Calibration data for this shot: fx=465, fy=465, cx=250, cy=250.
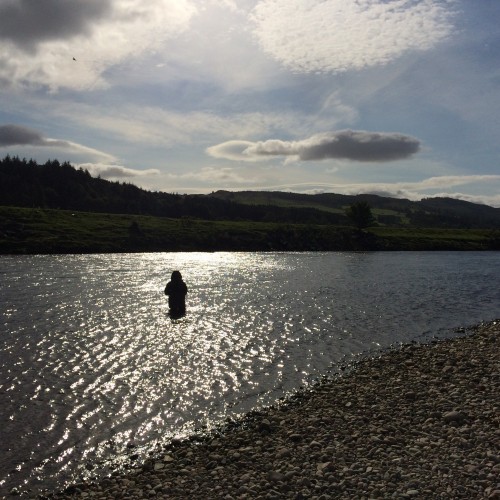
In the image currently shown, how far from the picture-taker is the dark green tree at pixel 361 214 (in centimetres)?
14661

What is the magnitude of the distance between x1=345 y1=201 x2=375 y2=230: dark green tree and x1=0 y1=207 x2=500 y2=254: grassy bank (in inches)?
134

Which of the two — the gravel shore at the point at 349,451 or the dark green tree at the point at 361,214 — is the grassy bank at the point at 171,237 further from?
the gravel shore at the point at 349,451

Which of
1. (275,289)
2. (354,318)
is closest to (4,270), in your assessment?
(275,289)

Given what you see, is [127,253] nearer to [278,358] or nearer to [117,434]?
[278,358]

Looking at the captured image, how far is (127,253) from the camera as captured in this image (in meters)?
105

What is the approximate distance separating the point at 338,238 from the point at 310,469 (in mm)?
130783

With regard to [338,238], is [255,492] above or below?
below

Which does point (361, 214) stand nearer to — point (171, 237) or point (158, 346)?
point (171, 237)

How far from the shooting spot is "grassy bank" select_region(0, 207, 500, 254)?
103 metres

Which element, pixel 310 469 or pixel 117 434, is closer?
pixel 310 469

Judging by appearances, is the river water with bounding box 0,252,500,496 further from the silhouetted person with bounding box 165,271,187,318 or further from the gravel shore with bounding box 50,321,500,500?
the gravel shore with bounding box 50,321,500,500

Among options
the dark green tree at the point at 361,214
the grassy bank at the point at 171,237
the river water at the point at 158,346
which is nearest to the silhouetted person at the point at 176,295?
the river water at the point at 158,346

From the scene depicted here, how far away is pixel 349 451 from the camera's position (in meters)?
14.6

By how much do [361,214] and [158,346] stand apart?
125 metres
